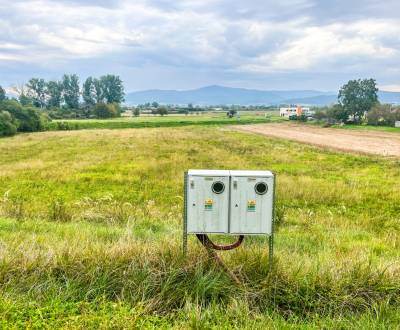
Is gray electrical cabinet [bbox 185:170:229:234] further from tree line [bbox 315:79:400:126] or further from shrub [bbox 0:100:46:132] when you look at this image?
tree line [bbox 315:79:400:126]

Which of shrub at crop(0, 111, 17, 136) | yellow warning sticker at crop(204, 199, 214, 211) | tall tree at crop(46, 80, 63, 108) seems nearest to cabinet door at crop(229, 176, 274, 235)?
yellow warning sticker at crop(204, 199, 214, 211)

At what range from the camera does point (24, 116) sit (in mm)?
75688

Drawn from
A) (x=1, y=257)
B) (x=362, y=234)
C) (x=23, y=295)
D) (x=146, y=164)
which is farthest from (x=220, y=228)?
(x=146, y=164)

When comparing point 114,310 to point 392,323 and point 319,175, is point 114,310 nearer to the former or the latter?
point 392,323

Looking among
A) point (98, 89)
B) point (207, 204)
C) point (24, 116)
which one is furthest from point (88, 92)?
point (207, 204)

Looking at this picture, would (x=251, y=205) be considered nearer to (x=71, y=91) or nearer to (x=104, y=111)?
(x=104, y=111)

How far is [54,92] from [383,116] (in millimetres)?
109541

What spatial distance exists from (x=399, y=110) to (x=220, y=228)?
91894 millimetres

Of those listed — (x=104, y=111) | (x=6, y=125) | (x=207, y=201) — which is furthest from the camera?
(x=104, y=111)

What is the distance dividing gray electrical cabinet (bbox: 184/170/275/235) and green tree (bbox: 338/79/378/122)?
10374 centimetres

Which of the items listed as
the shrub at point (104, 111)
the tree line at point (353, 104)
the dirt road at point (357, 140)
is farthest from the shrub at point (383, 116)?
the shrub at point (104, 111)

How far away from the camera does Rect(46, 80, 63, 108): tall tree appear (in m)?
141

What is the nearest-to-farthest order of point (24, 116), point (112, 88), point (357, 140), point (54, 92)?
point (357, 140)
point (24, 116)
point (54, 92)
point (112, 88)

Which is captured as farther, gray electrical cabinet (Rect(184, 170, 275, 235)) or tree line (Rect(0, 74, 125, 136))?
tree line (Rect(0, 74, 125, 136))
